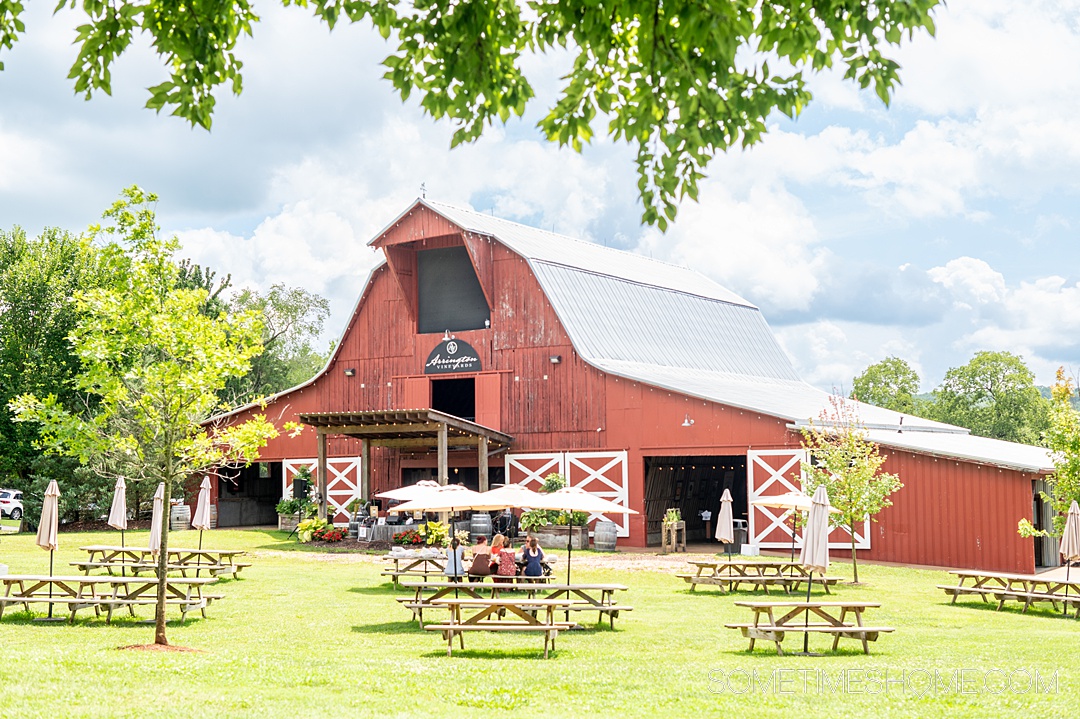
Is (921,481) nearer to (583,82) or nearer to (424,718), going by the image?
(424,718)

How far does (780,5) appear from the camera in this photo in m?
6.09

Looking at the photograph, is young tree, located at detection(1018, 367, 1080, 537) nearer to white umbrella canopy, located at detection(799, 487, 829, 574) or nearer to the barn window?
white umbrella canopy, located at detection(799, 487, 829, 574)

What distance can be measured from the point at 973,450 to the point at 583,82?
71.8 feet

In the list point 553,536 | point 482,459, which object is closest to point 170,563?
point 553,536

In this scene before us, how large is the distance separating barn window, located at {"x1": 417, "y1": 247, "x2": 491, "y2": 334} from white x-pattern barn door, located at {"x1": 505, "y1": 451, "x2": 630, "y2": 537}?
3.92m

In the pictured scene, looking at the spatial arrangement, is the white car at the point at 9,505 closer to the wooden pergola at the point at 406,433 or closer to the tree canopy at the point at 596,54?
the wooden pergola at the point at 406,433

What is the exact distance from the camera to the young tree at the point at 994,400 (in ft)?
207

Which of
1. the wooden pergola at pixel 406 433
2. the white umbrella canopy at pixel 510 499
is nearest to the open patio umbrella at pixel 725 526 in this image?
the white umbrella canopy at pixel 510 499

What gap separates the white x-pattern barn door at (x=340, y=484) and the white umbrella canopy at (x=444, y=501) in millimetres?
13228

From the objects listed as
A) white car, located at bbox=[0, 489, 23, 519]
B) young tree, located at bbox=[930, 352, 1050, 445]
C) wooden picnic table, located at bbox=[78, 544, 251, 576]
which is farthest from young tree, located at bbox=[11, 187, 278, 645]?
young tree, located at bbox=[930, 352, 1050, 445]

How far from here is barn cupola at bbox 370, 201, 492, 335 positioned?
1193 inches

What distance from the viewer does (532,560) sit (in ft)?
53.0

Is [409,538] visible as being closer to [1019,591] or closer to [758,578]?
[758,578]

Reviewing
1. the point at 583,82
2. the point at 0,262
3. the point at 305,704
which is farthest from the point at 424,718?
the point at 0,262
